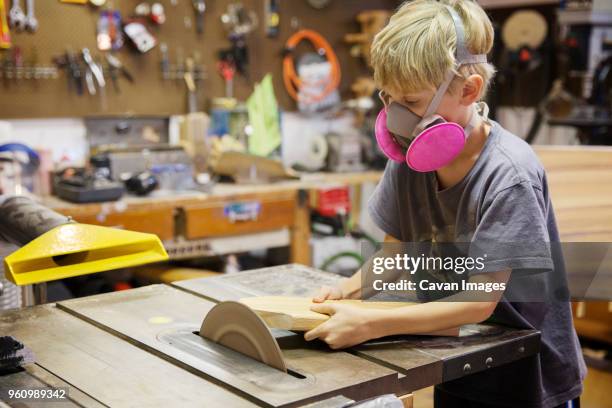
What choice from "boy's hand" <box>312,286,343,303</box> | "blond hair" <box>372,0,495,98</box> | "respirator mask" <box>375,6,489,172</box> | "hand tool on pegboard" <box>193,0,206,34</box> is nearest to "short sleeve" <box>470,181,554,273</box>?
"respirator mask" <box>375,6,489,172</box>

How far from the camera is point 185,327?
1479 mm

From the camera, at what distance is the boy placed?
4.43ft

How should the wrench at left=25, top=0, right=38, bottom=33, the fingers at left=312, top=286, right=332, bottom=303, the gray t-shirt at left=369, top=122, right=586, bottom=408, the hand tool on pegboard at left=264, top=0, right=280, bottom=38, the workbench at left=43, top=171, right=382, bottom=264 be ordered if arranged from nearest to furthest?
the gray t-shirt at left=369, top=122, right=586, bottom=408 → the fingers at left=312, top=286, right=332, bottom=303 → the workbench at left=43, top=171, right=382, bottom=264 → the wrench at left=25, top=0, right=38, bottom=33 → the hand tool on pegboard at left=264, top=0, right=280, bottom=38

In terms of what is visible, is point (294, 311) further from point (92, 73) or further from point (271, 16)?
point (271, 16)

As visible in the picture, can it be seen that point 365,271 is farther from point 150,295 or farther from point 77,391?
point 77,391

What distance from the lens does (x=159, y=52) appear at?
12.8ft

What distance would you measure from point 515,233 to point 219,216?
7.12ft

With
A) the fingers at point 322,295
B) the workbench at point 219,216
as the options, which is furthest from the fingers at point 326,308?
the workbench at point 219,216

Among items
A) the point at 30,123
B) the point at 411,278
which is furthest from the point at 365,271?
the point at 30,123

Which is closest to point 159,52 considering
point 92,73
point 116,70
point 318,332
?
point 116,70

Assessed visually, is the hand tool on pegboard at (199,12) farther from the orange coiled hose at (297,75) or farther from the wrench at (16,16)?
the wrench at (16,16)

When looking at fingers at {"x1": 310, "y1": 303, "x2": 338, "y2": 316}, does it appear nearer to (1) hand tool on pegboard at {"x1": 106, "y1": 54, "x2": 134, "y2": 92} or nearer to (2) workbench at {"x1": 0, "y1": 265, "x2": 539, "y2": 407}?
(2) workbench at {"x1": 0, "y1": 265, "x2": 539, "y2": 407}

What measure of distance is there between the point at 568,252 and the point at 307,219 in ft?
5.07

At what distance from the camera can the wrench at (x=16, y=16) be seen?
342 centimetres
